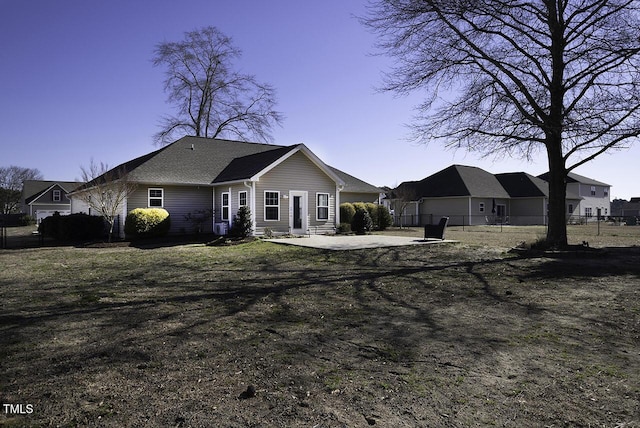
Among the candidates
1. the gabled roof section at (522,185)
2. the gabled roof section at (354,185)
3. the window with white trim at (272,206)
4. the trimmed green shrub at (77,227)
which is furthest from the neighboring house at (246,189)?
the gabled roof section at (522,185)

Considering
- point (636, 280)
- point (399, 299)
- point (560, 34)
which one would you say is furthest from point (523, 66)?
point (399, 299)

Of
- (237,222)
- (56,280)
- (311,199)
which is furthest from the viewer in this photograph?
(311,199)

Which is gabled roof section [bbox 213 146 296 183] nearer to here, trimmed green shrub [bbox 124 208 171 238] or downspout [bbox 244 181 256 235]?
downspout [bbox 244 181 256 235]

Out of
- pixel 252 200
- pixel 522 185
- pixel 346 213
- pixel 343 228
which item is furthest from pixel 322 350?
pixel 522 185

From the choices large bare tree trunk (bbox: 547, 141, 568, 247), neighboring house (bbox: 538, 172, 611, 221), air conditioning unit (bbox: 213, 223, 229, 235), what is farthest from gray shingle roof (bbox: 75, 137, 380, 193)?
neighboring house (bbox: 538, 172, 611, 221)

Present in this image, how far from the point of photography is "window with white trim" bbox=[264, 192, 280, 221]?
67.6ft

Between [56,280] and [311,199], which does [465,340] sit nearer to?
[56,280]

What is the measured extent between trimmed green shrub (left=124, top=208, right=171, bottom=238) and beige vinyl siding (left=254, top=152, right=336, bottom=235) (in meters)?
4.54

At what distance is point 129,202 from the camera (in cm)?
2017

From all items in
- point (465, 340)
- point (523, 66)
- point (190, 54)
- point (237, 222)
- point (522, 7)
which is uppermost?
point (190, 54)

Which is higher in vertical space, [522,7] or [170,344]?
[522,7]

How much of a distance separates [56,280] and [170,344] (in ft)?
20.3

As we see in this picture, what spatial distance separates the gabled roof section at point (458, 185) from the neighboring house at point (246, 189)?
1745 centimetres

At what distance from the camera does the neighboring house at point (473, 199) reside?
3997 centimetres
